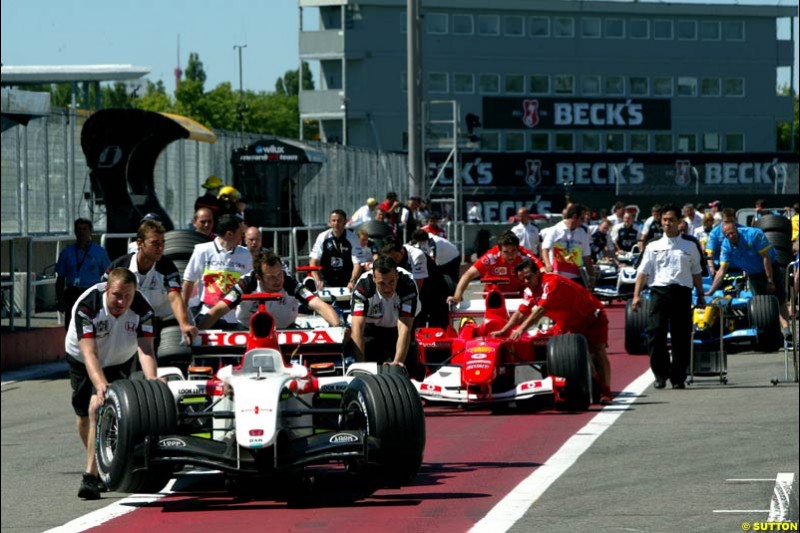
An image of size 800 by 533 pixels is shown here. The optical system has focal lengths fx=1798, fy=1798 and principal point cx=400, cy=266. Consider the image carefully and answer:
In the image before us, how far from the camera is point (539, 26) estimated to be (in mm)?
96812

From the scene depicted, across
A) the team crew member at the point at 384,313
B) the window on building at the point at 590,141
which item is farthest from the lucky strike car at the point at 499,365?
the window on building at the point at 590,141

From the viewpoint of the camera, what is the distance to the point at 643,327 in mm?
21438

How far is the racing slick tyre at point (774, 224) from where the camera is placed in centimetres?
2561

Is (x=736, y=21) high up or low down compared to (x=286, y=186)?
up

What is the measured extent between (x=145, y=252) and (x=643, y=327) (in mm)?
9822

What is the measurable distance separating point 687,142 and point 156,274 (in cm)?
8751

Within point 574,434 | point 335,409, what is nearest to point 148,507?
point 335,409

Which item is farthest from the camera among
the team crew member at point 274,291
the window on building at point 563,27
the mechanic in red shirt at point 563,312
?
the window on building at point 563,27

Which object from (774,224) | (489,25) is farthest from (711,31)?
(774,224)

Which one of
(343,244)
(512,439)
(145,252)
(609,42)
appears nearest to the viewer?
(145,252)

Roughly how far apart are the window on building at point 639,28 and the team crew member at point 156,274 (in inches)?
3420

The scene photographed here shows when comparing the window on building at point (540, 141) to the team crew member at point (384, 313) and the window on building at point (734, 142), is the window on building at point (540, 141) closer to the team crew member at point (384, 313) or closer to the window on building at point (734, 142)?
the window on building at point (734, 142)

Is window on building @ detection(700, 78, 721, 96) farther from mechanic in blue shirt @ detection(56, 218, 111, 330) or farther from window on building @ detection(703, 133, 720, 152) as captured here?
mechanic in blue shirt @ detection(56, 218, 111, 330)

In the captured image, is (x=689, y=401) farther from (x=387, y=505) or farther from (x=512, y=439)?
(x=387, y=505)
